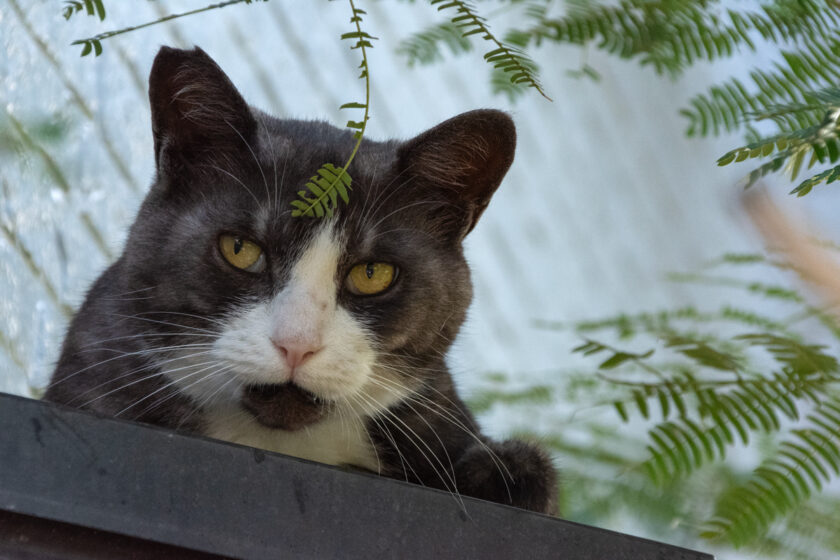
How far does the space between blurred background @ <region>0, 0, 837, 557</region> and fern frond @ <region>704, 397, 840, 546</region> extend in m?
0.35

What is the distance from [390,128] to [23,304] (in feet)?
4.87

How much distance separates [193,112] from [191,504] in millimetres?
616

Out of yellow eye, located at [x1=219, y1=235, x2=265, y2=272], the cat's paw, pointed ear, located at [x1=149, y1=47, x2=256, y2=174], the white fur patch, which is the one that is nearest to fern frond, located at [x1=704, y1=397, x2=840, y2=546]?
the cat's paw

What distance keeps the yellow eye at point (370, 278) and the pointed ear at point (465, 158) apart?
167mm

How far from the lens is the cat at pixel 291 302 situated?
3.81ft

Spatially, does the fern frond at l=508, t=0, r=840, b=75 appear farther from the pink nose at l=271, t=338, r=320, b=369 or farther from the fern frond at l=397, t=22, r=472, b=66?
the pink nose at l=271, t=338, r=320, b=369

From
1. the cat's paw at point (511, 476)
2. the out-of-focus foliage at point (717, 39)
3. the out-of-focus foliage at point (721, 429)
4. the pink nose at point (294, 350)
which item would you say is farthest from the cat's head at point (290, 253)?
the out-of-focus foliage at point (717, 39)

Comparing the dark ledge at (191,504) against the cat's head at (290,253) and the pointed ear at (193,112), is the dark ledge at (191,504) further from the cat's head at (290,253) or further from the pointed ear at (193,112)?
the pointed ear at (193,112)

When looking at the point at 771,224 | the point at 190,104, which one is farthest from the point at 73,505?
the point at 771,224

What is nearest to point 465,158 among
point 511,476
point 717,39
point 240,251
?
point 240,251

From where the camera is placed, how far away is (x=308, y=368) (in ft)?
3.61

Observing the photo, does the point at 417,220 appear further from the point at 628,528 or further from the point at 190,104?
the point at 628,528

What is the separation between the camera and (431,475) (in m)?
1.30

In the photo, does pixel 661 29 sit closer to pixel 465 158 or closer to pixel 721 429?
pixel 465 158
